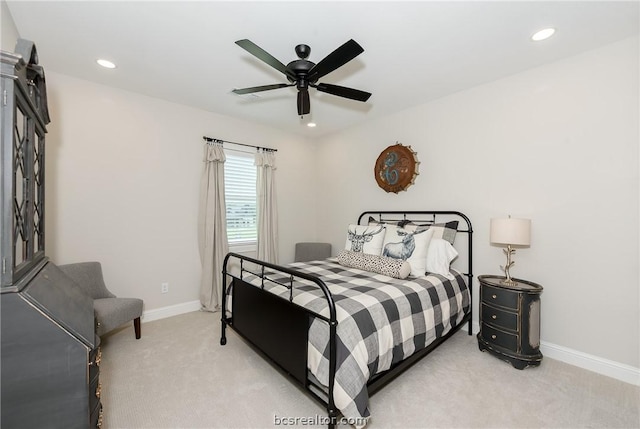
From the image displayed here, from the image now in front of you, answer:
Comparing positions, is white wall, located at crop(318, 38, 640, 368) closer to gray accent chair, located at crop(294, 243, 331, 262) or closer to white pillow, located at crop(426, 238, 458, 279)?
white pillow, located at crop(426, 238, 458, 279)

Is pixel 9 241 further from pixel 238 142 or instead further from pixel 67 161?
pixel 238 142

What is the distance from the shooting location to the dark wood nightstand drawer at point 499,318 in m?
2.39

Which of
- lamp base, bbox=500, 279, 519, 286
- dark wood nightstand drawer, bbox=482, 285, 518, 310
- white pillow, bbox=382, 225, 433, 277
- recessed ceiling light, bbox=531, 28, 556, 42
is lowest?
dark wood nightstand drawer, bbox=482, 285, 518, 310

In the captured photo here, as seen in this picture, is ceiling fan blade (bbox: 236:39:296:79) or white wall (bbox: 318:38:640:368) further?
white wall (bbox: 318:38:640:368)

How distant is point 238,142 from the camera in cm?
412

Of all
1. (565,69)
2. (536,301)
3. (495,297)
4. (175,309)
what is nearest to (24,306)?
(175,309)

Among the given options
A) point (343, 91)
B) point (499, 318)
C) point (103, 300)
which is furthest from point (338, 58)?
point (103, 300)

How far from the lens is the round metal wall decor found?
142 inches

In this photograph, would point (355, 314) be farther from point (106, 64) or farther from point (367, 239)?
point (106, 64)

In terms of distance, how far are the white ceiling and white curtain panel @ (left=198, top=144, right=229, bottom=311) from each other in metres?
1.02

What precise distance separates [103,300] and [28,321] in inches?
82.3

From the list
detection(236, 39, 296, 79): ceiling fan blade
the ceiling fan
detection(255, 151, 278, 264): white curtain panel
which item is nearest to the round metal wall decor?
the ceiling fan

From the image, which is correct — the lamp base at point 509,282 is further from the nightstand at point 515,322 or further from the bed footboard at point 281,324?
the bed footboard at point 281,324

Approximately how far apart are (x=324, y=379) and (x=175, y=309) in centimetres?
268
